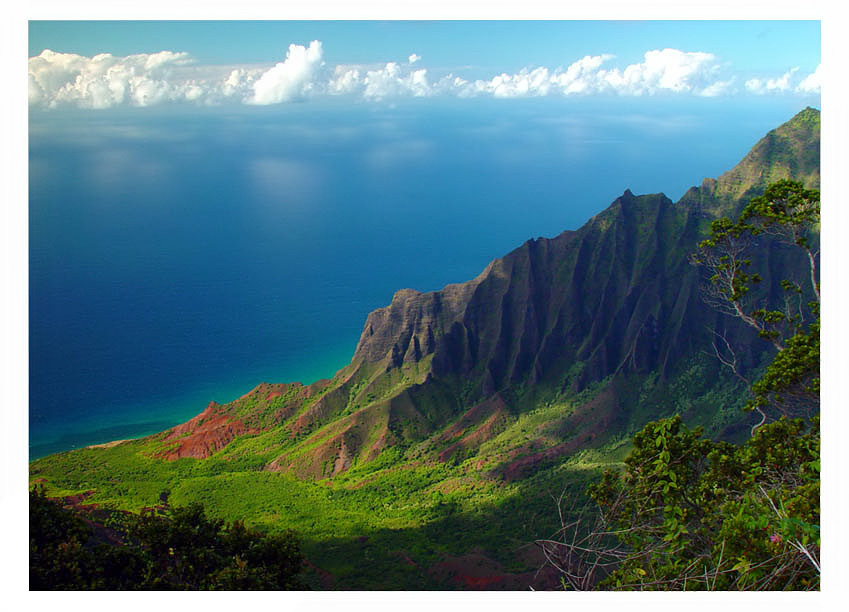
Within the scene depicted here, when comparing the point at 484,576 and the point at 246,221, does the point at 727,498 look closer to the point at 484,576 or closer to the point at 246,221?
the point at 484,576

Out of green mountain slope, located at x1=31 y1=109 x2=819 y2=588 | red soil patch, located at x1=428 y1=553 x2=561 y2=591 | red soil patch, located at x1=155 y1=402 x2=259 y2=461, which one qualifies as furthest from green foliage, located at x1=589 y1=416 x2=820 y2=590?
red soil patch, located at x1=155 y1=402 x2=259 y2=461

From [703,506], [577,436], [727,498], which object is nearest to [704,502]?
[703,506]

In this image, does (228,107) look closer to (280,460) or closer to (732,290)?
(280,460)

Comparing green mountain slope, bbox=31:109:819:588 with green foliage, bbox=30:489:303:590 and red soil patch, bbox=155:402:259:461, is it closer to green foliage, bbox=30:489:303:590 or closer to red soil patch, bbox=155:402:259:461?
red soil patch, bbox=155:402:259:461

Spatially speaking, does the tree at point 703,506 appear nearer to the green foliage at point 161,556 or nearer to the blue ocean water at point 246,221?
the green foliage at point 161,556

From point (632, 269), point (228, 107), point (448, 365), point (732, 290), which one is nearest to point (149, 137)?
point (228, 107)
